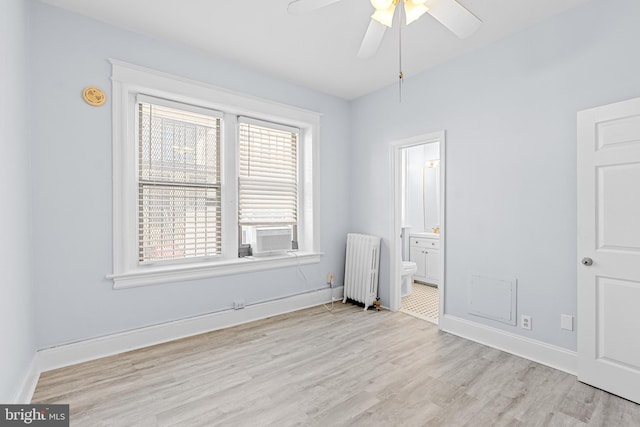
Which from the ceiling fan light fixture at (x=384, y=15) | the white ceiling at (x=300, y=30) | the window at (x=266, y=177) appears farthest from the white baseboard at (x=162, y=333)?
the ceiling fan light fixture at (x=384, y=15)

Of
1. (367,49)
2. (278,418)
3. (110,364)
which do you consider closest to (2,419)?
(110,364)

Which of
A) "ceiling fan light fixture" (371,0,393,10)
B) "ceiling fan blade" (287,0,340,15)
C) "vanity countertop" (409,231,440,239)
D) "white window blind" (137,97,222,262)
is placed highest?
"ceiling fan light fixture" (371,0,393,10)

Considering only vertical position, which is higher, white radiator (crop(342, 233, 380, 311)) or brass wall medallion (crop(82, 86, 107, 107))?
brass wall medallion (crop(82, 86, 107, 107))

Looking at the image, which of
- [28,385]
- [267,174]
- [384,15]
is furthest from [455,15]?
[28,385]

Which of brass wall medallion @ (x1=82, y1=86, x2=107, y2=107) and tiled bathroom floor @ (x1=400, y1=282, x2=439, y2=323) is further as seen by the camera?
tiled bathroom floor @ (x1=400, y1=282, x2=439, y2=323)

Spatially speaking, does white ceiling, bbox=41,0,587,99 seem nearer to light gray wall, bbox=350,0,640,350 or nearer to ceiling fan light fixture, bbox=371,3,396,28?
light gray wall, bbox=350,0,640,350

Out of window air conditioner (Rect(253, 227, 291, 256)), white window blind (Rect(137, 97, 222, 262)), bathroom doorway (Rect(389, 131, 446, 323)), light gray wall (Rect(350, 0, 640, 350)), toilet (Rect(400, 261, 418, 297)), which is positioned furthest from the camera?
toilet (Rect(400, 261, 418, 297))

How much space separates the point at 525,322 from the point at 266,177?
300 centimetres

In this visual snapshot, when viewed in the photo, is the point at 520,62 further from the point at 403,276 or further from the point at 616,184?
the point at 403,276

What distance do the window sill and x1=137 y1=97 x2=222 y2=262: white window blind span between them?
182 mm

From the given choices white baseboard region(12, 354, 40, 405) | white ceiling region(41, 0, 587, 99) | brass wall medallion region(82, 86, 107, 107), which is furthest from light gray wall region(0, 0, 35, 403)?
white ceiling region(41, 0, 587, 99)

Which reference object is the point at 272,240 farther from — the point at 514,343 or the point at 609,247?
the point at 609,247

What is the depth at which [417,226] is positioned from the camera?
5.58 meters

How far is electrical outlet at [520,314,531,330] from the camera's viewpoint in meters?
2.62
